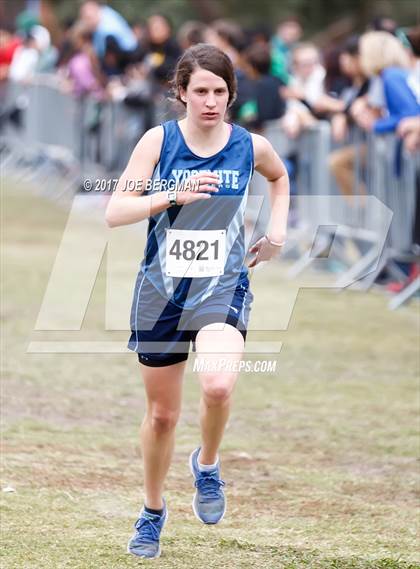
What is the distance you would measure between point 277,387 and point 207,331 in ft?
11.6

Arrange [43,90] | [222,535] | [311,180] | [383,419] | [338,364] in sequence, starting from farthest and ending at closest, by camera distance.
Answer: [43,90]
[311,180]
[338,364]
[383,419]
[222,535]

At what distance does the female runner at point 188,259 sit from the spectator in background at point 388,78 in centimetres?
557

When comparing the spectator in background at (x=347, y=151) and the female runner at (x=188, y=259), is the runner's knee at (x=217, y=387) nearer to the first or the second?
the female runner at (x=188, y=259)

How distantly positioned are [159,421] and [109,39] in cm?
1328

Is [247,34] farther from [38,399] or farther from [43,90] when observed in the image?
[38,399]

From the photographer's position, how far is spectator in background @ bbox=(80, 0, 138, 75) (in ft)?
58.0

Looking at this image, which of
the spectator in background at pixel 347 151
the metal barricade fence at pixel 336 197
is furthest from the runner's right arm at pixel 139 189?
the spectator in background at pixel 347 151

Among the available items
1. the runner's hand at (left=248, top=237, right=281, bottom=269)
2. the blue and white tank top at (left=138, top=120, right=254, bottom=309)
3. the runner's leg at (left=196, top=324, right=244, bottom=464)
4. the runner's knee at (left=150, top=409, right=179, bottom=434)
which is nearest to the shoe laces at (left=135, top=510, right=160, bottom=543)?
the runner's knee at (left=150, top=409, right=179, bottom=434)

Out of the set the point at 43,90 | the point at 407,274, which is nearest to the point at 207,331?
the point at 407,274

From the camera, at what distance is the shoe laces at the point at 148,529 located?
16.8 ft

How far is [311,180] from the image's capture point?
12.8 metres

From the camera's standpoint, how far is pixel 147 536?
201 inches

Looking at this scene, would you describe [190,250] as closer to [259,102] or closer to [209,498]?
[209,498]

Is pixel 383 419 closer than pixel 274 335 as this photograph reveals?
Yes
